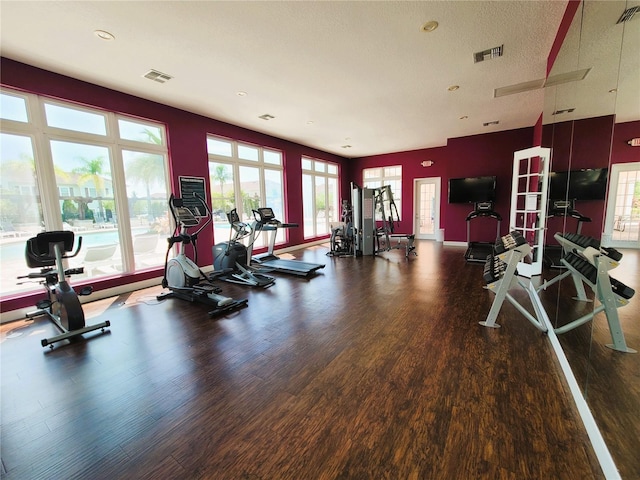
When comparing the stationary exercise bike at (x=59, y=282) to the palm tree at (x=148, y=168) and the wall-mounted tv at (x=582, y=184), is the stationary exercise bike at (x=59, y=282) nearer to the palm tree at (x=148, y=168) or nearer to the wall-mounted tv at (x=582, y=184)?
the palm tree at (x=148, y=168)

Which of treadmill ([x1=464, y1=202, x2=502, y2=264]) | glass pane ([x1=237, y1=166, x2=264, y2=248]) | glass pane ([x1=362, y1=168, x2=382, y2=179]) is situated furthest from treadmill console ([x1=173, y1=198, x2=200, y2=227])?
glass pane ([x1=362, y1=168, x2=382, y2=179])

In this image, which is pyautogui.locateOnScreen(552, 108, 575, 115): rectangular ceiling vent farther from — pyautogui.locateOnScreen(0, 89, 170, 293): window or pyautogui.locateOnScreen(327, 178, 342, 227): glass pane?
pyautogui.locateOnScreen(327, 178, 342, 227): glass pane

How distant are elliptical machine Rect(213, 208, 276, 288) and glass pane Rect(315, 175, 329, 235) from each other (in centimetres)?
492

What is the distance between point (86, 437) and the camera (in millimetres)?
1721

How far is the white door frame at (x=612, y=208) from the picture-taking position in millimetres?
1552

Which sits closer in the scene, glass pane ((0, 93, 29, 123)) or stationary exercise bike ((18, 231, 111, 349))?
stationary exercise bike ((18, 231, 111, 349))

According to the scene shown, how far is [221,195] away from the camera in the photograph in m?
6.32

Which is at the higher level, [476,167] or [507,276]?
[476,167]

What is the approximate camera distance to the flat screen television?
7.77 m

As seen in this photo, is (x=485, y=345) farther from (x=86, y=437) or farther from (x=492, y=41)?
(x=492, y=41)

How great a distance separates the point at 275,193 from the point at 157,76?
4.22m

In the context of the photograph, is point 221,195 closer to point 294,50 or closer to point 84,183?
point 84,183

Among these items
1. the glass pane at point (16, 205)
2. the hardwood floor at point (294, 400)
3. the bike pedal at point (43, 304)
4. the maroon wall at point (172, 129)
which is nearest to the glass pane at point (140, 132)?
the maroon wall at point (172, 129)

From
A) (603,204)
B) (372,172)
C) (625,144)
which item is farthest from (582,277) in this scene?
(372,172)
